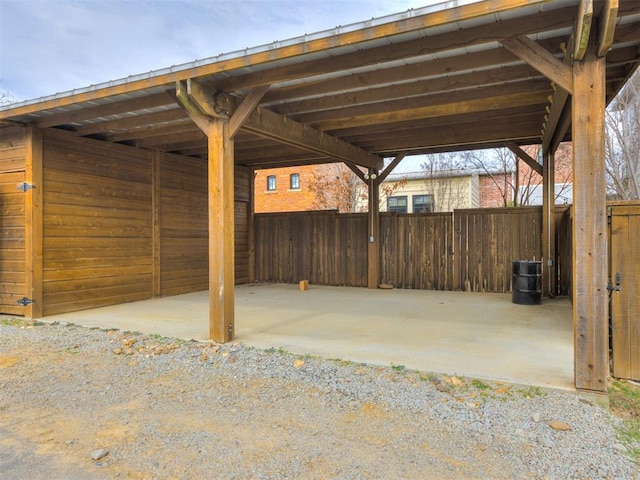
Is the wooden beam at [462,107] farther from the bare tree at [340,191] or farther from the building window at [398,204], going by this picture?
the building window at [398,204]

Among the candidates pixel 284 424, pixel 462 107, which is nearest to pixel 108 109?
pixel 462 107

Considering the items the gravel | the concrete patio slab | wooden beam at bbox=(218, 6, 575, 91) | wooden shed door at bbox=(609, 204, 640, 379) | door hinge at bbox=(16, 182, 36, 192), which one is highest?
wooden beam at bbox=(218, 6, 575, 91)

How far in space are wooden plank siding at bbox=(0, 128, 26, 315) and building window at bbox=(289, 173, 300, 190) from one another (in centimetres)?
1172

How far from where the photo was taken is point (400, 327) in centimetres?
524

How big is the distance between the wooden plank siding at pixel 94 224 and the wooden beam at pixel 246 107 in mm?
3450

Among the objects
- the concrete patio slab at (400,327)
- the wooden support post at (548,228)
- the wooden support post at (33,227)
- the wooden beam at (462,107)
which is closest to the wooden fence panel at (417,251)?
the concrete patio slab at (400,327)

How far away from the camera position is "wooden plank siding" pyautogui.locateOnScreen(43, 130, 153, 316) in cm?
634

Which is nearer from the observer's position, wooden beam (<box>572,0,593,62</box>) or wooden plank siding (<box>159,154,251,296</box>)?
Answer: wooden beam (<box>572,0,593,62</box>)

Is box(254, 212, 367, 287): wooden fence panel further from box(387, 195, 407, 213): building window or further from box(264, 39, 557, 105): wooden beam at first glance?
box(387, 195, 407, 213): building window

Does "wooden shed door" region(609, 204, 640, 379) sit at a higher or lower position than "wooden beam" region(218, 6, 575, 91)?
lower

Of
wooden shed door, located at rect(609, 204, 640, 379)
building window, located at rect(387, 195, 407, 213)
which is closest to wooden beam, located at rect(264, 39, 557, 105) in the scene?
wooden shed door, located at rect(609, 204, 640, 379)

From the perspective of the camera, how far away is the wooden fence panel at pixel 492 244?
834cm

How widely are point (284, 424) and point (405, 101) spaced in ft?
13.8

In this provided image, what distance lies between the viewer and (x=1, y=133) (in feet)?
20.7
